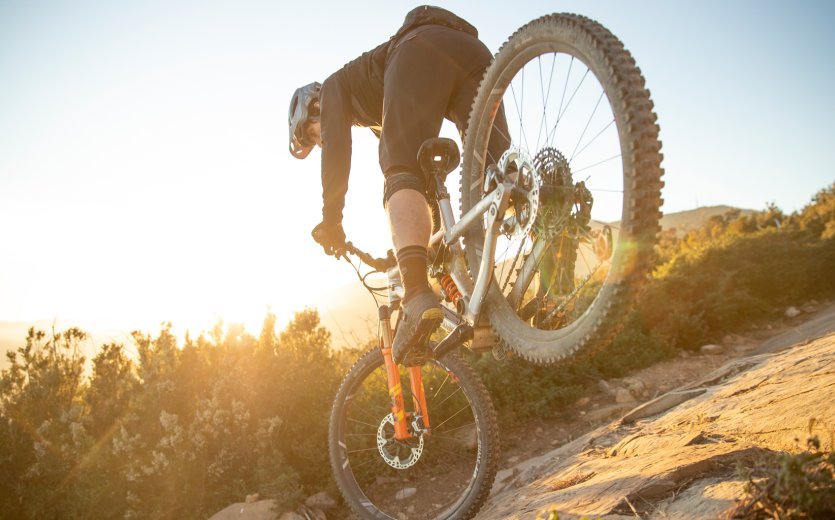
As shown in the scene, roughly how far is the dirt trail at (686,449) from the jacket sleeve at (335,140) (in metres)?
1.76

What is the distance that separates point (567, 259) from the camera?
6.52 ft

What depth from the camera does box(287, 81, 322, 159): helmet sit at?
2854 mm

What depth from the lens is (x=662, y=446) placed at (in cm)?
223

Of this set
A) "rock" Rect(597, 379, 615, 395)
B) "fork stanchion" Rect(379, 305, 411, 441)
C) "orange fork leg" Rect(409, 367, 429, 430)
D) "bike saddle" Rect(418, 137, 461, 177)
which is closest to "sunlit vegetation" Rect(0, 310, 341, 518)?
"fork stanchion" Rect(379, 305, 411, 441)

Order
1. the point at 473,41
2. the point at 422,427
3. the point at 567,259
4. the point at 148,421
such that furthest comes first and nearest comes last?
the point at 148,421 → the point at 422,427 → the point at 473,41 → the point at 567,259

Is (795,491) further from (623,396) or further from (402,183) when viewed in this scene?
(623,396)

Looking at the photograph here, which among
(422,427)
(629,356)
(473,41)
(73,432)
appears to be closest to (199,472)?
(73,432)

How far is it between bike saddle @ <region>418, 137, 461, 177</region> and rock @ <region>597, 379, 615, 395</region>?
12.9 ft

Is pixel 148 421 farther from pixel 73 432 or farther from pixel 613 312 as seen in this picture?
pixel 613 312

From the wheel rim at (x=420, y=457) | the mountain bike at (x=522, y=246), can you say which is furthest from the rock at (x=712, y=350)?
the mountain bike at (x=522, y=246)

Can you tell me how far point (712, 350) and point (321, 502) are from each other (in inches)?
209

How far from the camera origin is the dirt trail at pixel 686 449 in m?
1.52

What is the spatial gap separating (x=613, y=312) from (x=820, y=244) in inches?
390

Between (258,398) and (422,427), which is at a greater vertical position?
(258,398)
